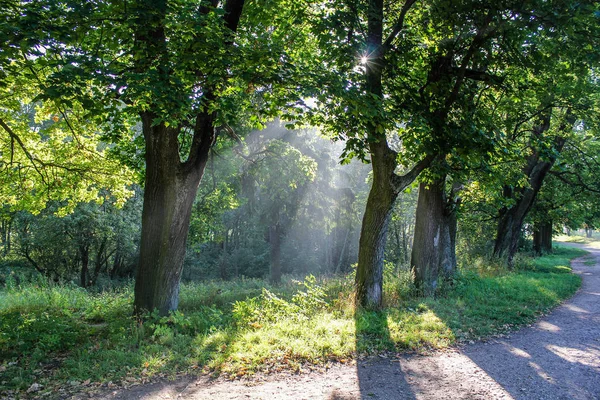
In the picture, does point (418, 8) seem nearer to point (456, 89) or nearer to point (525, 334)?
point (456, 89)

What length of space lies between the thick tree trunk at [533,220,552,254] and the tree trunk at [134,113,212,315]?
2536 cm

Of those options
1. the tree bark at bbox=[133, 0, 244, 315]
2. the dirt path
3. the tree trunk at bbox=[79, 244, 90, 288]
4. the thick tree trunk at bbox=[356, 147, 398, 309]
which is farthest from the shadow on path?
the tree trunk at bbox=[79, 244, 90, 288]

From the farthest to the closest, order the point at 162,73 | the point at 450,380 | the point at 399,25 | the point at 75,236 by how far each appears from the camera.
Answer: the point at 75,236, the point at 399,25, the point at 162,73, the point at 450,380

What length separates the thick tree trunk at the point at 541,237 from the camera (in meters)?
26.2

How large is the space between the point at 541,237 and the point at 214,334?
28.6 m

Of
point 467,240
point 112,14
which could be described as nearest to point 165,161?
point 112,14

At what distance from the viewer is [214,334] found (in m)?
6.43

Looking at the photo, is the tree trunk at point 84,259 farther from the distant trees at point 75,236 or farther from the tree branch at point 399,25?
the tree branch at point 399,25

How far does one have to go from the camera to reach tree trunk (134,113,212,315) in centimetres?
737

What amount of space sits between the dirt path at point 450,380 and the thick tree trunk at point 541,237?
22331 millimetres

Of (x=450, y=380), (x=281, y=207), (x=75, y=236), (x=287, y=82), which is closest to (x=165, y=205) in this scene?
(x=287, y=82)

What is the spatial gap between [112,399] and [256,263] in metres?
31.1

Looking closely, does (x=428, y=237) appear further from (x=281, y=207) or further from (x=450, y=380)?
(x=281, y=207)

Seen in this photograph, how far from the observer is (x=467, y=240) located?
30.3 m
